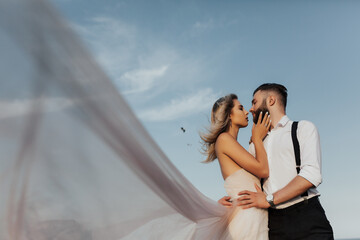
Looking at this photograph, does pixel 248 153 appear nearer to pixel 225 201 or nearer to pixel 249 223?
pixel 225 201

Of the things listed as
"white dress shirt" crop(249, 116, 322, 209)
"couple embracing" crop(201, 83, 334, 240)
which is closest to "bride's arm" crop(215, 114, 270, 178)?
"couple embracing" crop(201, 83, 334, 240)

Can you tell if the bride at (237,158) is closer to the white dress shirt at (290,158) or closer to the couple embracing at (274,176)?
the couple embracing at (274,176)

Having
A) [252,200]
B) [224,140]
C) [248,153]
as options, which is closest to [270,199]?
[252,200]

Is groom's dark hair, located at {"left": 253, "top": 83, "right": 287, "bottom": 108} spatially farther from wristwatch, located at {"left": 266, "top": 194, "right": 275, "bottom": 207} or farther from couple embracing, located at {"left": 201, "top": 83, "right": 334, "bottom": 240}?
wristwatch, located at {"left": 266, "top": 194, "right": 275, "bottom": 207}

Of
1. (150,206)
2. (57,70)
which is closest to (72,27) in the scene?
(57,70)

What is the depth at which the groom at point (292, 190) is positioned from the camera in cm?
397

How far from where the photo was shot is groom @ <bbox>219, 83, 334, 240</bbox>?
397 centimetres

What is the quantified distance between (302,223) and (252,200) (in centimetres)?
56

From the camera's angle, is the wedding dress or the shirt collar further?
the shirt collar

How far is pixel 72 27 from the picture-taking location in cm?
236

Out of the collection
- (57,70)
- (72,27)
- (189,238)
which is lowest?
(189,238)

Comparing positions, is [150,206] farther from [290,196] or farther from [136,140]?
[290,196]

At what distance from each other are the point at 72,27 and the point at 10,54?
435mm

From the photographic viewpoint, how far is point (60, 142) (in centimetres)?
231
